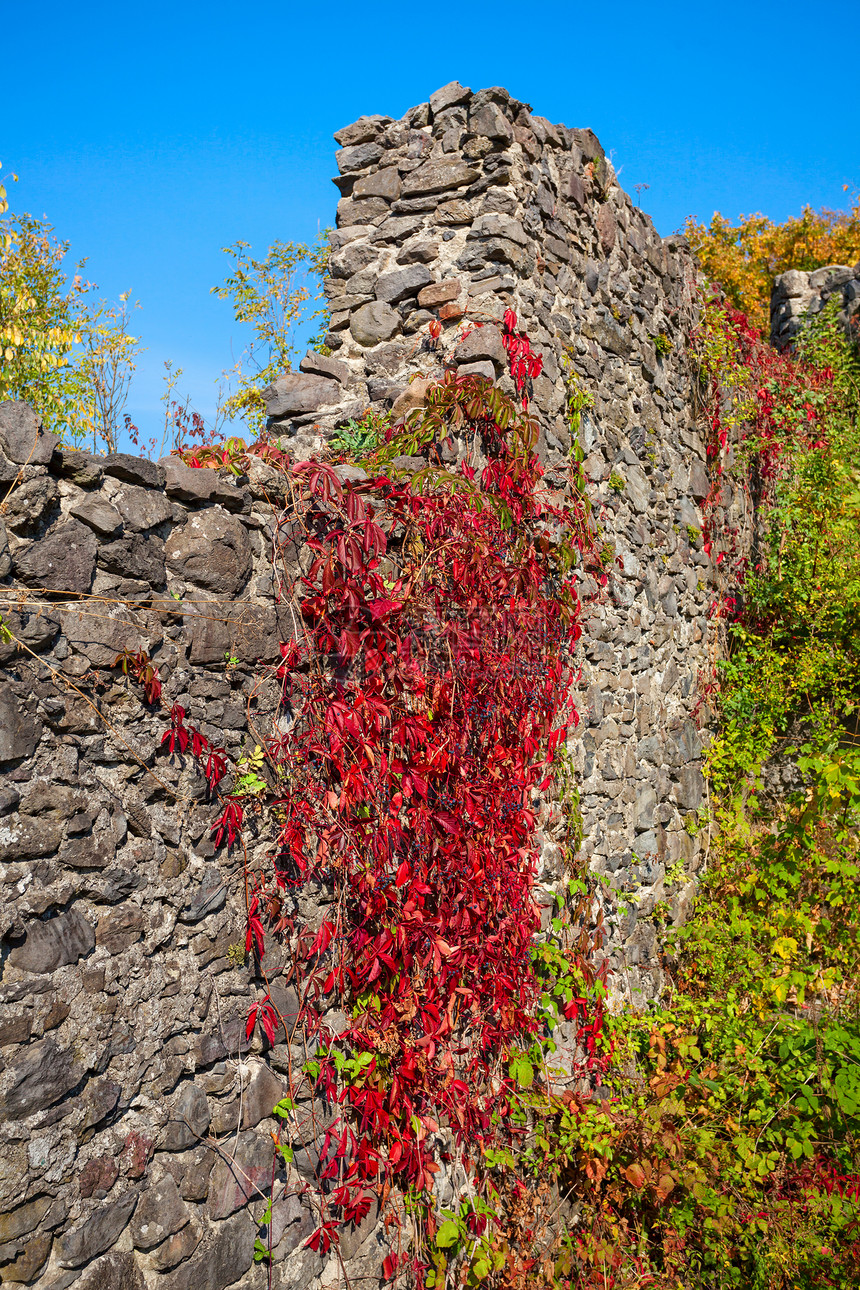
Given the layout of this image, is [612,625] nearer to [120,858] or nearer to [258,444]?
[258,444]

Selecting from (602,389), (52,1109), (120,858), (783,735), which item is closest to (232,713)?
(120,858)

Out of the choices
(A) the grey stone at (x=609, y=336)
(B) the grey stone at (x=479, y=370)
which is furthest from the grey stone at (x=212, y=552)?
(A) the grey stone at (x=609, y=336)

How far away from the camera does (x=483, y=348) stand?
11.1ft

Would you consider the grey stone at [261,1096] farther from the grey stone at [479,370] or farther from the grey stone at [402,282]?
the grey stone at [402,282]

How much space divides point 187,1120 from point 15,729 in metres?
1.09

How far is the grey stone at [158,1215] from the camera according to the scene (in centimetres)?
190

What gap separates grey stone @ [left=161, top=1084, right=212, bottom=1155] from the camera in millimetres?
1991

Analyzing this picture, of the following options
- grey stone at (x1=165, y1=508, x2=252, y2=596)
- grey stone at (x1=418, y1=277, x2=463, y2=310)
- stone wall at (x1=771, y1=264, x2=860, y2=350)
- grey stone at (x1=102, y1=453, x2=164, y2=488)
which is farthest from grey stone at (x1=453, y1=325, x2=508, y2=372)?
stone wall at (x1=771, y1=264, x2=860, y2=350)

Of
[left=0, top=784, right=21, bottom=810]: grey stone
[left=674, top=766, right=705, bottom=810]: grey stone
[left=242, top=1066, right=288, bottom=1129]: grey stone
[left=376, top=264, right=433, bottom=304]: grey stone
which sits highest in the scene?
[left=376, top=264, right=433, bottom=304]: grey stone

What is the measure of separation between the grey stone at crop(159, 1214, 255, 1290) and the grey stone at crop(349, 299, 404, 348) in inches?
132

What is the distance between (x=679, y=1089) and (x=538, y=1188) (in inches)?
43.2

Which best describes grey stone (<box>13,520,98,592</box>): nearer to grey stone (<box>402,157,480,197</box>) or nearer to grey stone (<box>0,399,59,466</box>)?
grey stone (<box>0,399,59,466</box>)

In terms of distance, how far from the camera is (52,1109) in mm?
1741

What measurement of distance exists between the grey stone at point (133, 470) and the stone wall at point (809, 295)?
8519 millimetres
